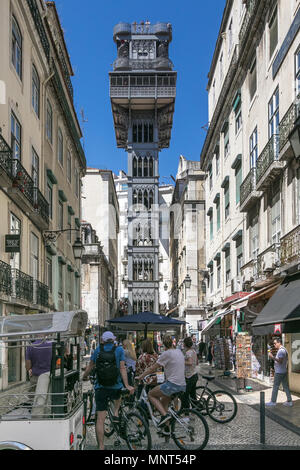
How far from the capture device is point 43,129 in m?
26.2

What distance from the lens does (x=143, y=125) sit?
279ft

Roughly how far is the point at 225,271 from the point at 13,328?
2582cm

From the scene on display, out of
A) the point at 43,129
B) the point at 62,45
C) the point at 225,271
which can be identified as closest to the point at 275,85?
the point at 43,129

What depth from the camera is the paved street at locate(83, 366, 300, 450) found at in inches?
371

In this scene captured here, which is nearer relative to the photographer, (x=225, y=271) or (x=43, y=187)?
(x=43, y=187)

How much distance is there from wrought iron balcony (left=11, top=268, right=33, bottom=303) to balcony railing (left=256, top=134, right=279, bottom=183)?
930 cm

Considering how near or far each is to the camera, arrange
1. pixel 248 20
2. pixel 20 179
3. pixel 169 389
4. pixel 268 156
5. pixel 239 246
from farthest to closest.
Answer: pixel 239 246 → pixel 248 20 → pixel 268 156 → pixel 20 179 → pixel 169 389

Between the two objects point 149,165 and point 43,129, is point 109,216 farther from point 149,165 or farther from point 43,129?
point 43,129

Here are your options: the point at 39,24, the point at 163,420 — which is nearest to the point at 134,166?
the point at 39,24

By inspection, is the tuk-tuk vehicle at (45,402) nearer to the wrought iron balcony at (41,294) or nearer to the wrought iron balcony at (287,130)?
the wrought iron balcony at (287,130)

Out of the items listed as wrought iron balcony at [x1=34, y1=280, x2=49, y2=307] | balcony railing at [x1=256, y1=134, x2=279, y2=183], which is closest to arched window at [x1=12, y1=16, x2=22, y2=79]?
wrought iron balcony at [x1=34, y1=280, x2=49, y2=307]

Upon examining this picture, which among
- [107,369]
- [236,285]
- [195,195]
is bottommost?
[107,369]

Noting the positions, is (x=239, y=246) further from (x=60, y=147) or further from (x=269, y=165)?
(x=60, y=147)

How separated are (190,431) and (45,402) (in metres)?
2.85
